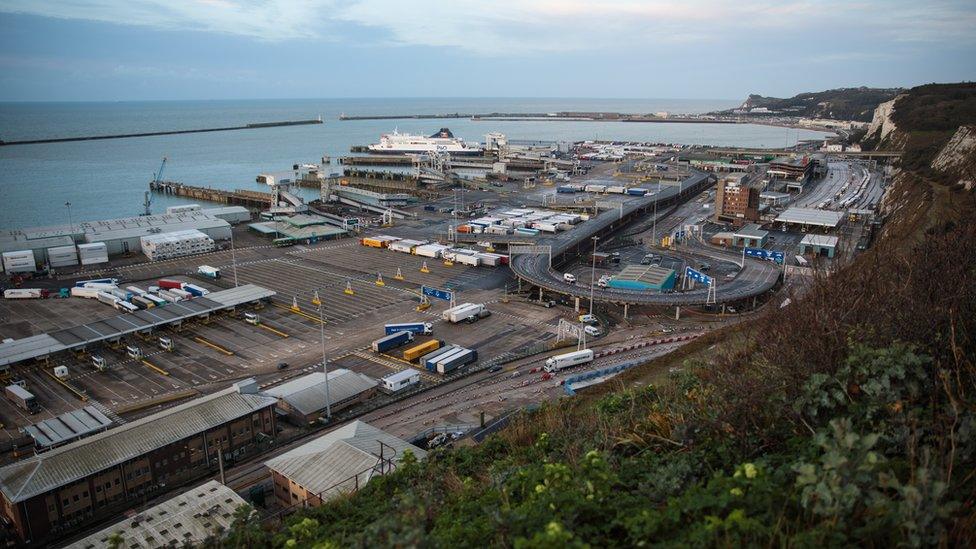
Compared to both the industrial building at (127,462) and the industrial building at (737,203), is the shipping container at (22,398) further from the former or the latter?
the industrial building at (737,203)

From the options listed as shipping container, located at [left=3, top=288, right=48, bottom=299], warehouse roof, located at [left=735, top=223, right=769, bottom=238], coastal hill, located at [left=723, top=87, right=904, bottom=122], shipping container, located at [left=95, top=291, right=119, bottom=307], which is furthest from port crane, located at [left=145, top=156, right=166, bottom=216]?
coastal hill, located at [left=723, top=87, right=904, bottom=122]

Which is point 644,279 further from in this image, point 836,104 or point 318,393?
point 836,104

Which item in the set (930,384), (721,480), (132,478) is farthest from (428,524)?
(132,478)

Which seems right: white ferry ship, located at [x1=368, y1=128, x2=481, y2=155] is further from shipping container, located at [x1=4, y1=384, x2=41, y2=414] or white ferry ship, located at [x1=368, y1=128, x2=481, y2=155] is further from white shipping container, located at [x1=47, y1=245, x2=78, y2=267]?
shipping container, located at [x1=4, y1=384, x2=41, y2=414]

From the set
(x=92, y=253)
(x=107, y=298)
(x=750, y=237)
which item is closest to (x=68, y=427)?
(x=107, y=298)

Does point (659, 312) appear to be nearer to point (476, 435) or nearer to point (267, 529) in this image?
point (476, 435)

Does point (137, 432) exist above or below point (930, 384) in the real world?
below
